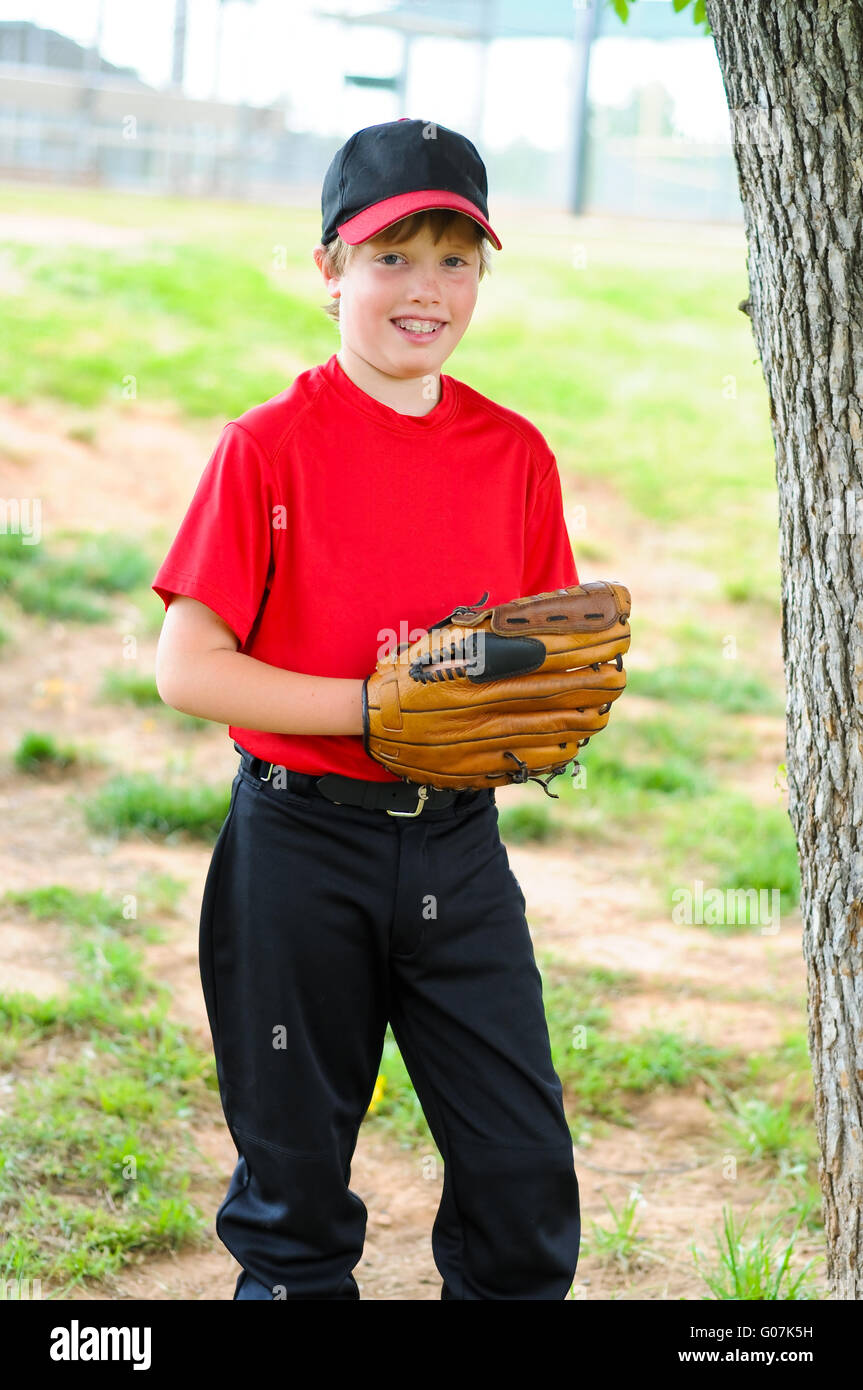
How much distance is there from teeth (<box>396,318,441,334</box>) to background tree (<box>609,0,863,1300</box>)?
48 centimetres

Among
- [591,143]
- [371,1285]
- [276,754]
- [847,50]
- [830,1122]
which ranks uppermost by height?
[591,143]

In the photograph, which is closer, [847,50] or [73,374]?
[847,50]

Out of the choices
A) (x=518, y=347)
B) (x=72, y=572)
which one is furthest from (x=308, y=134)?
(x=72, y=572)

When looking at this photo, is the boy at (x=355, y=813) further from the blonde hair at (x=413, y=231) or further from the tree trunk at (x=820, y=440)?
the tree trunk at (x=820, y=440)

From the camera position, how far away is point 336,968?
185 cm

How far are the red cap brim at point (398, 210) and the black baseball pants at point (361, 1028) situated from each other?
76 cm

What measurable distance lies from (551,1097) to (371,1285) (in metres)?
0.87

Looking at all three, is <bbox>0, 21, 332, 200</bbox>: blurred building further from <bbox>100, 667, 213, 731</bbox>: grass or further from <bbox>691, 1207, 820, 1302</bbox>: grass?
<bbox>691, 1207, 820, 1302</bbox>: grass

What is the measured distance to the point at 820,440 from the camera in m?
1.89

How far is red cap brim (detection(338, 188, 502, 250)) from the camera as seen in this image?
5.90 ft

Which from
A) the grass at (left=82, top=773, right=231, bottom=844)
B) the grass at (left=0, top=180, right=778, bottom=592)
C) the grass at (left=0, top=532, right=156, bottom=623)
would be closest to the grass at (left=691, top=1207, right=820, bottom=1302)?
the grass at (left=82, top=773, right=231, bottom=844)

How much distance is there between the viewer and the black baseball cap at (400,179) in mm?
1819
